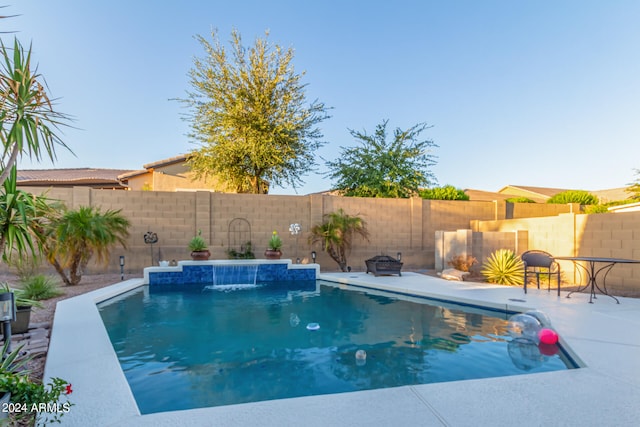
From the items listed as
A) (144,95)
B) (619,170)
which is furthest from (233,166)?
(619,170)

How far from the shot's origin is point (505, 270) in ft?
29.0

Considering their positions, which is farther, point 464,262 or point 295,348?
point 464,262

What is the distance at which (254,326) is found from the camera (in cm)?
530

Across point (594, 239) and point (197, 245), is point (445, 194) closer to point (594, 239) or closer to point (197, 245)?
point (594, 239)

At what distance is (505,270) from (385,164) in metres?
7.92

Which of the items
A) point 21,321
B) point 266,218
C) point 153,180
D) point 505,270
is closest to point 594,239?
point 505,270

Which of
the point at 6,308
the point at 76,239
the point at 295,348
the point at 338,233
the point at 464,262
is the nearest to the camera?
the point at 6,308

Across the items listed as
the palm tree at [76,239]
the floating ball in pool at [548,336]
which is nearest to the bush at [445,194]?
the floating ball in pool at [548,336]

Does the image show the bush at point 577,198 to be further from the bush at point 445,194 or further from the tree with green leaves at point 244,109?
the tree with green leaves at point 244,109

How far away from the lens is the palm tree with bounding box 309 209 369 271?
11273 mm

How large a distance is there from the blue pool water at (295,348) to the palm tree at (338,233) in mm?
4242

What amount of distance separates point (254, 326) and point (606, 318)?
16.8ft

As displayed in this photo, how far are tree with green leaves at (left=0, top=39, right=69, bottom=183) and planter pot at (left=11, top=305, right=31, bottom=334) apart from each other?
234cm

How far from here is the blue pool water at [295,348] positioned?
10.4ft
